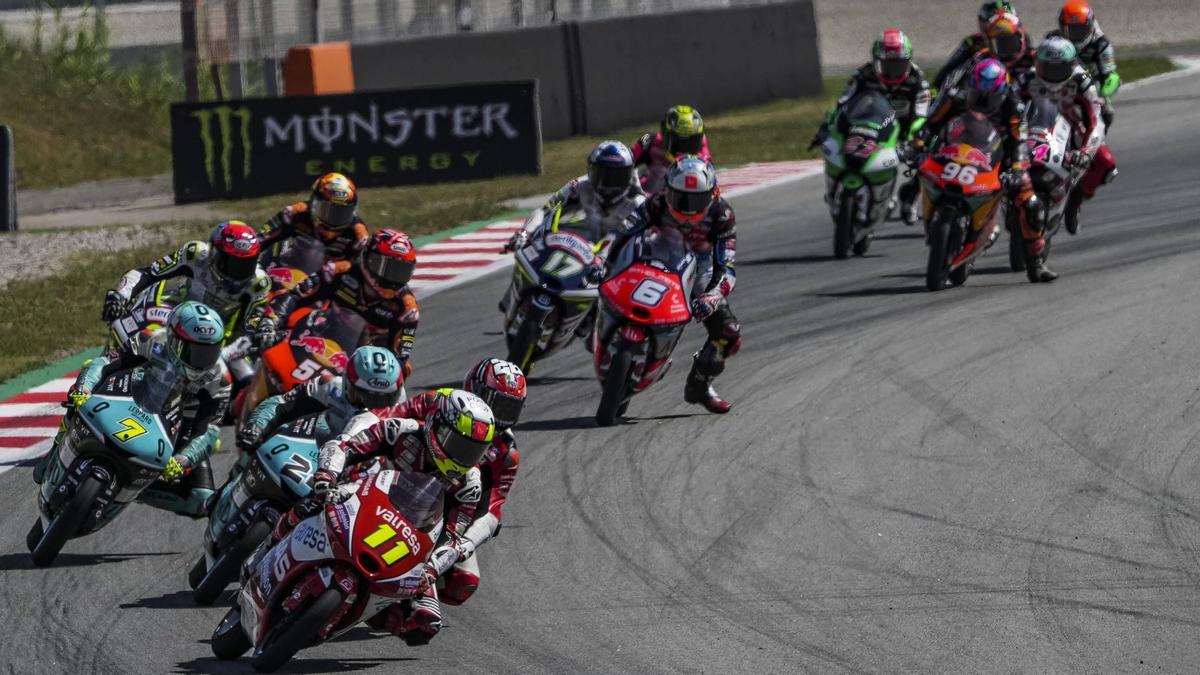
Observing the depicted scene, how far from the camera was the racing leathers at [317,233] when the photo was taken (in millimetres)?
15000

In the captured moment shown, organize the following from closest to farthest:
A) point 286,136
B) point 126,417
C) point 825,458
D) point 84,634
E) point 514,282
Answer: point 84,634 < point 126,417 < point 825,458 < point 514,282 < point 286,136

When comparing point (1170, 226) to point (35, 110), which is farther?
point (35, 110)

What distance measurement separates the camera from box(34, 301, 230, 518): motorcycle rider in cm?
1124

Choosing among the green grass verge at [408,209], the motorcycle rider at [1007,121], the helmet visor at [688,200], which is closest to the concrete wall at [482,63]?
the green grass verge at [408,209]

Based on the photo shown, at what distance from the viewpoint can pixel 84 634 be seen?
9.67 m

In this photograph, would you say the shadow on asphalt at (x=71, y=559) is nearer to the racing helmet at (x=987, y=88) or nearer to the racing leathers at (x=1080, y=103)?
the racing helmet at (x=987, y=88)

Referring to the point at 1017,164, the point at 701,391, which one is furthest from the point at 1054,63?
the point at 701,391

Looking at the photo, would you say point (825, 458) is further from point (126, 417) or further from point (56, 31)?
point (56, 31)

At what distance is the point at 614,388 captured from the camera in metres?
13.5

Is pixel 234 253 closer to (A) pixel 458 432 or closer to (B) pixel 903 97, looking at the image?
(A) pixel 458 432

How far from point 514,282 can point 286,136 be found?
1189cm

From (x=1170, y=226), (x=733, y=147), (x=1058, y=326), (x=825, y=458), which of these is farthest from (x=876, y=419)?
(x=733, y=147)

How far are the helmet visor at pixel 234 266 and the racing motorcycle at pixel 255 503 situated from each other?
3.25m

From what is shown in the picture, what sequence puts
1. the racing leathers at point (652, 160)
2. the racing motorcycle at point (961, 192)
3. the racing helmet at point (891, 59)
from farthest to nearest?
1. the racing helmet at point (891, 59)
2. the racing motorcycle at point (961, 192)
3. the racing leathers at point (652, 160)
